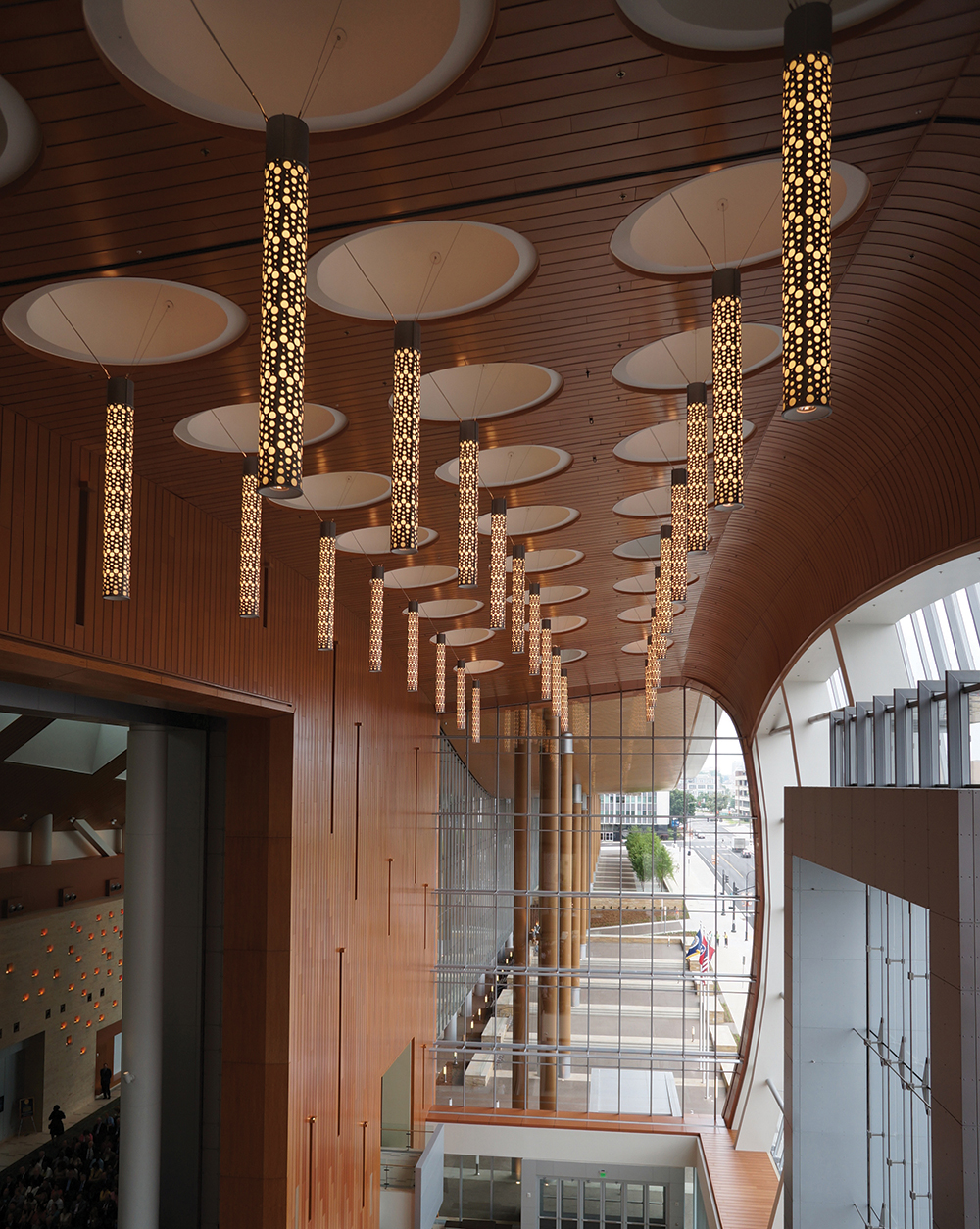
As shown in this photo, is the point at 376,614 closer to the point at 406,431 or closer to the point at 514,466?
the point at 514,466

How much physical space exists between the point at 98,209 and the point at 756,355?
5419 mm

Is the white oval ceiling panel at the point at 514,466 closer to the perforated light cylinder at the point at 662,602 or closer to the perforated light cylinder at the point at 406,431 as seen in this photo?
the perforated light cylinder at the point at 662,602

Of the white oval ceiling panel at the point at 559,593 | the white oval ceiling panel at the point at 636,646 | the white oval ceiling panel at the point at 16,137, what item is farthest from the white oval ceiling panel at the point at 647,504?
the white oval ceiling panel at the point at 636,646

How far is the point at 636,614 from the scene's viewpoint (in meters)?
20.7

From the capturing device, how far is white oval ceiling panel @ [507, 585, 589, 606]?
17.7m

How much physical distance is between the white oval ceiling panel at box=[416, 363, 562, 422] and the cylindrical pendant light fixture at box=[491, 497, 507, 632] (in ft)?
2.73

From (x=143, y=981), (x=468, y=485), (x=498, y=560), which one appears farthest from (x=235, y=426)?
(x=143, y=981)

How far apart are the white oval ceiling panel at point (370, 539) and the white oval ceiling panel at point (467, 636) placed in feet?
→ 22.4

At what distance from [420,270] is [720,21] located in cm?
266

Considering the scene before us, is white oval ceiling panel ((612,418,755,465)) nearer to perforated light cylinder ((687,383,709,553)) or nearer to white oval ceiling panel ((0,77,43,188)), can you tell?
perforated light cylinder ((687,383,709,553))

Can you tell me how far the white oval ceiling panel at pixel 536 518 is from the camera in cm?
1302

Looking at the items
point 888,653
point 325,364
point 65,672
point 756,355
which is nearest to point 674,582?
point 756,355

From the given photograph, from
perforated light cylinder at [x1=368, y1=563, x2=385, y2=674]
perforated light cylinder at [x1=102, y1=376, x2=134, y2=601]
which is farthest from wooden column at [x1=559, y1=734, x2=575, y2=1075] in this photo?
perforated light cylinder at [x1=102, y1=376, x2=134, y2=601]

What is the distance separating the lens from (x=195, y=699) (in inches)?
450
